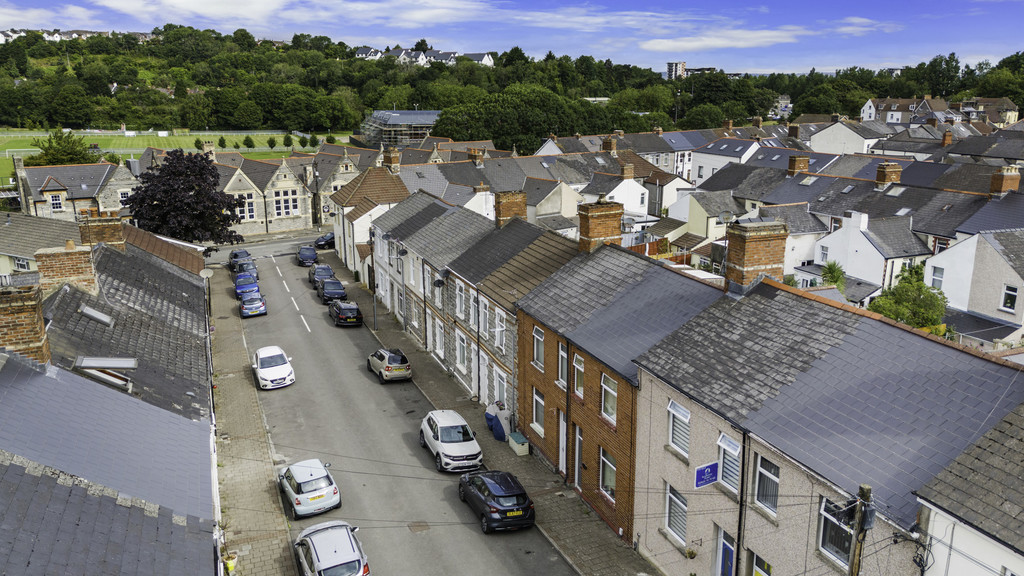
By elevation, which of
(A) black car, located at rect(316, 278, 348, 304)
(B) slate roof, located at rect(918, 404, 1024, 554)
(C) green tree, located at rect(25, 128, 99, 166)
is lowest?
(A) black car, located at rect(316, 278, 348, 304)

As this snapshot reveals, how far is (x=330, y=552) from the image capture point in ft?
58.0

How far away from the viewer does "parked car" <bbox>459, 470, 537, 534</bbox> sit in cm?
2022

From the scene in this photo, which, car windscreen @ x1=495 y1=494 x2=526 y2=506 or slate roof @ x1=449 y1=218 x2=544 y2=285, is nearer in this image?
car windscreen @ x1=495 y1=494 x2=526 y2=506

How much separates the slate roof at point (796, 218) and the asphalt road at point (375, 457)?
26083 millimetres

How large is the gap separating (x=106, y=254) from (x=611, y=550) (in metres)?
20.9

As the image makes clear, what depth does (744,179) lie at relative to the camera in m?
62.0

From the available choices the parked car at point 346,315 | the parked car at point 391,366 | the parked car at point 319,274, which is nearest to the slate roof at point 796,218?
the parked car at point 391,366

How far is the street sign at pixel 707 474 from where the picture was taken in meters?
15.7

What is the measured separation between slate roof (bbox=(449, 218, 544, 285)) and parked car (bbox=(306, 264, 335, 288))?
63.2 feet

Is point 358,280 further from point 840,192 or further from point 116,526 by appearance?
point 116,526

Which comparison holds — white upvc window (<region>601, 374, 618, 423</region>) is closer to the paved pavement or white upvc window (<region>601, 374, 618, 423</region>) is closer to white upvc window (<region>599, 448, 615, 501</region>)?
white upvc window (<region>599, 448, 615, 501</region>)

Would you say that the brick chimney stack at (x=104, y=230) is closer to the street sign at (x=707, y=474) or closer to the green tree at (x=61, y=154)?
the street sign at (x=707, y=474)

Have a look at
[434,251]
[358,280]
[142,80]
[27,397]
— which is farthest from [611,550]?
[142,80]

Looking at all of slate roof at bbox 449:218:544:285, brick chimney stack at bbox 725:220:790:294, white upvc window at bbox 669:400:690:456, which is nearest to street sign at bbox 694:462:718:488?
white upvc window at bbox 669:400:690:456
